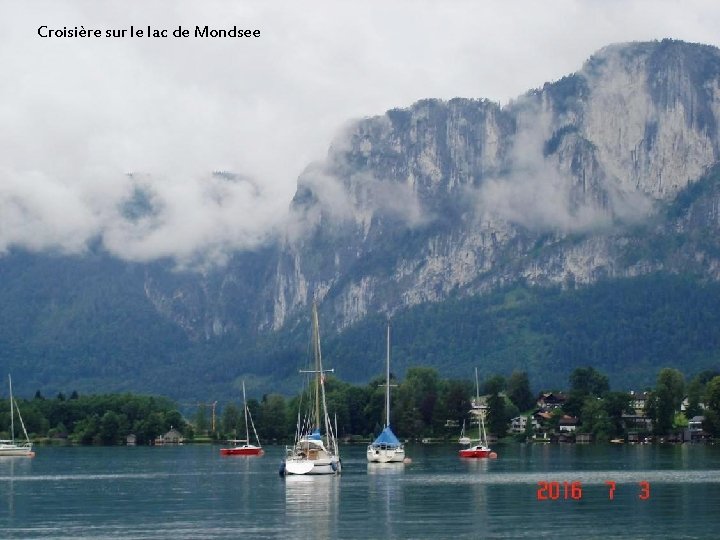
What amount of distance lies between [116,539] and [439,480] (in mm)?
58778

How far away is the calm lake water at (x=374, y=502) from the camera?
94.6 meters

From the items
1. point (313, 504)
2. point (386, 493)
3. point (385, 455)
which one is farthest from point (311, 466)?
point (313, 504)

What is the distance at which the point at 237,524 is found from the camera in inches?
3898

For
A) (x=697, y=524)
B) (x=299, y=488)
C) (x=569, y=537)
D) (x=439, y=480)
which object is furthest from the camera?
(x=439, y=480)

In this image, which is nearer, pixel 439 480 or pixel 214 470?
pixel 439 480

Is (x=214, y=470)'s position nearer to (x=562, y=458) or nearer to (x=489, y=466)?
(x=489, y=466)

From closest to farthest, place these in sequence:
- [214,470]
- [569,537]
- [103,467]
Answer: [569,537] < [214,470] < [103,467]

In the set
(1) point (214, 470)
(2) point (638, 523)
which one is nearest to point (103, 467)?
(1) point (214, 470)
